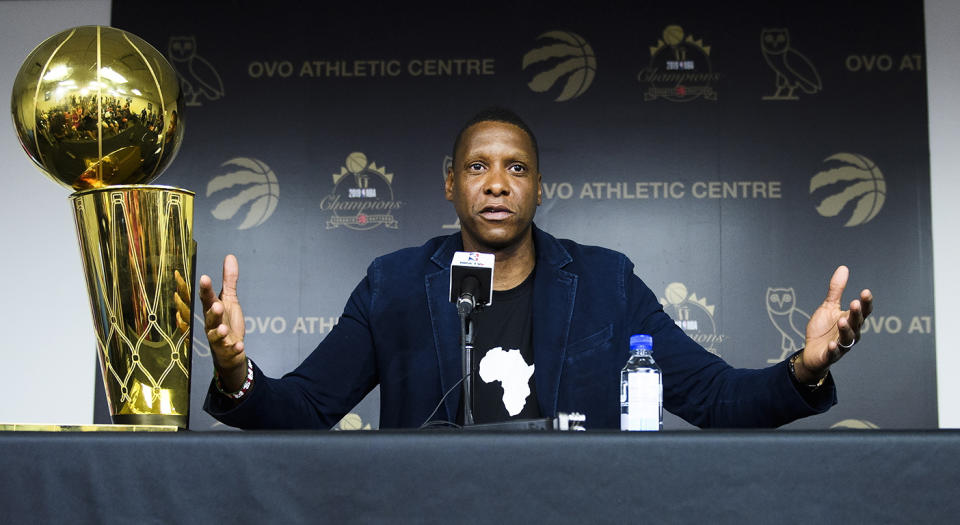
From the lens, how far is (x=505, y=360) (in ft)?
5.84

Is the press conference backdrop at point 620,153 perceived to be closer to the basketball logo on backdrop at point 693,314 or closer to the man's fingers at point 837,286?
the basketball logo on backdrop at point 693,314

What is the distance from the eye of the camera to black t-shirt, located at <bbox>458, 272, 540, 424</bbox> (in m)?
1.72

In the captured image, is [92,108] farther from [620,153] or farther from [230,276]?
[620,153]

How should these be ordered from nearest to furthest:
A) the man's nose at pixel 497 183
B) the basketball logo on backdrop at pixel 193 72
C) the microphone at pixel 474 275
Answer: the microphone at pixel 474 275, the man's nose at pixel 497 183, the basketball logo on backdrop at pixel 193 72

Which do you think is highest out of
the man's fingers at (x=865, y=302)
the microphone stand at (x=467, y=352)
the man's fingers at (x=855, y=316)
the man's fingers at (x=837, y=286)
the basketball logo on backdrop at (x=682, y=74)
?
the basketball logo on backdrop at (x=682, y=74)

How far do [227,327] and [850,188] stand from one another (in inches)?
120

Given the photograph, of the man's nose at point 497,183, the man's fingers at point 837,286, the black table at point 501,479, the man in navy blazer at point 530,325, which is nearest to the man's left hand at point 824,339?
the man's fingers at point 837,286

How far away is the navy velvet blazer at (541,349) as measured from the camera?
67.7 inches

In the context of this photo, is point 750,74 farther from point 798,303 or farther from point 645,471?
point 645,471

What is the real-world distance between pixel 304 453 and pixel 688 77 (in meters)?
3.29

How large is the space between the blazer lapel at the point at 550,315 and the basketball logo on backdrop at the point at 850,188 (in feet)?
6.88

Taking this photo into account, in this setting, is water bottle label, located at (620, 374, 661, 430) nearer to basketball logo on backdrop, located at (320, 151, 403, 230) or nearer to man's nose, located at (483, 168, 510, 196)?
man's nose, located at (483, 168, 510, 196)

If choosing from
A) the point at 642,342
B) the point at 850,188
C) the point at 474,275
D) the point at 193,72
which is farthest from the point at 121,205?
the point at 850,188

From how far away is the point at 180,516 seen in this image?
2.36 ft
